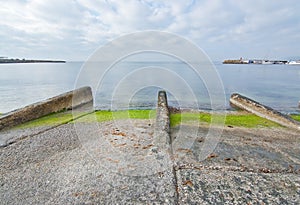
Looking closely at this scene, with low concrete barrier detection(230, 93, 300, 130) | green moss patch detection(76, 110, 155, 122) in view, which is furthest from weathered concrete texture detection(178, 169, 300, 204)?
green moss patch detection(76, 110, 155, 122)

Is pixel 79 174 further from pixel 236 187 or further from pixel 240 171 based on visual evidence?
pixel 240 171

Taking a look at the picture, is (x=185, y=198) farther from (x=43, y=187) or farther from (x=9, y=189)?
(x=9, y=189)

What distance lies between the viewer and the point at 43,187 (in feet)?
11.8

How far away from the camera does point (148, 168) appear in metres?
4.22

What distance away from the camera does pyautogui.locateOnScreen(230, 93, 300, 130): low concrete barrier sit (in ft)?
27.5

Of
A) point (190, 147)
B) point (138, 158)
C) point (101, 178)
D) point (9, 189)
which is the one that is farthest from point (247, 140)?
point (9, 189)

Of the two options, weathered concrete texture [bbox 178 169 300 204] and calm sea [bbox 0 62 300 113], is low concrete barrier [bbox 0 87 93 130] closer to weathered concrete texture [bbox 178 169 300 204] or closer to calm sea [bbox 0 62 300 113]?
calm sea [bbox 0 62 300 113]

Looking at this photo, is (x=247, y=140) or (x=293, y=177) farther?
(x=247, y=140)

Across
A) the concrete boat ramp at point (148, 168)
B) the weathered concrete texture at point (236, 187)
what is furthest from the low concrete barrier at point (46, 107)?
the weathered concrete texture at point (236, 187)

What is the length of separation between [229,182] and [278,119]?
6864mm

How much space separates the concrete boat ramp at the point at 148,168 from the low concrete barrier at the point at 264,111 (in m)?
1.90

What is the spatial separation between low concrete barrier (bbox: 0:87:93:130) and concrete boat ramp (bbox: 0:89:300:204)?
3.48ft

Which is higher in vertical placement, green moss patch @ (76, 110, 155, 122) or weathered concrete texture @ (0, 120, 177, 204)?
weathered concrete texture @ (0, 120, 177, 204)

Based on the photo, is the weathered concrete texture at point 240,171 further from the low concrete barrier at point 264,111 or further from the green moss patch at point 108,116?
the green moss patch at point 108,116
